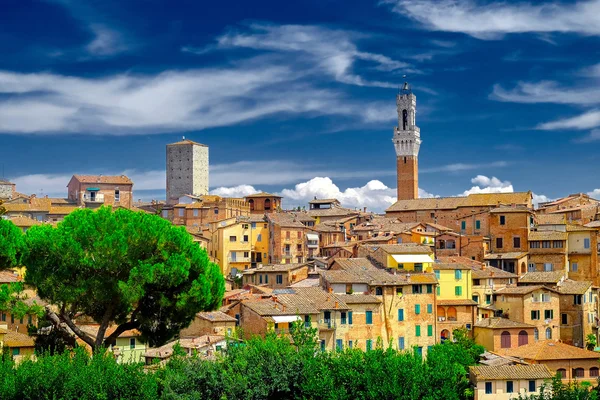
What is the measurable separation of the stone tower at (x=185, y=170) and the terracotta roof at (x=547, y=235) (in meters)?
78.5

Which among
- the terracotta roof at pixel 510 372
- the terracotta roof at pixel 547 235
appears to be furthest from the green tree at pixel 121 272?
the terracotta roof at pixel 547 235

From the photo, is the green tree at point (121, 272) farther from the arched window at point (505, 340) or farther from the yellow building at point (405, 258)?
the arched window at point (505, 340)

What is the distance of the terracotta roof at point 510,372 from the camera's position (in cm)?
4344

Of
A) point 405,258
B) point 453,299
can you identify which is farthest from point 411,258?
point 453,299

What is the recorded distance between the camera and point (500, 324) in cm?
5456

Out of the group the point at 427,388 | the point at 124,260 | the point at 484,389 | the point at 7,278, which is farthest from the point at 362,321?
the point at 7,278

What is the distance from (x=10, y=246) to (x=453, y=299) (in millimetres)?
33659

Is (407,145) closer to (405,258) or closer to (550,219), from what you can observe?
(550,219)

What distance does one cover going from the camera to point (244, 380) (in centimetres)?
3138

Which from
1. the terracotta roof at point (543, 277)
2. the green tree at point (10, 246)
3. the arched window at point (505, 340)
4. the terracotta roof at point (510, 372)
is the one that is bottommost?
the terracotta roof at point (510, 372)

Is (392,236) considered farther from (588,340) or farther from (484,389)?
(484,389)

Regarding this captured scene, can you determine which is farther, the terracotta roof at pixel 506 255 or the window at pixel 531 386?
the terracotta roof at pixel 506 255

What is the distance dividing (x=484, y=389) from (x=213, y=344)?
14679 mm

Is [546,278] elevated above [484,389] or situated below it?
above
